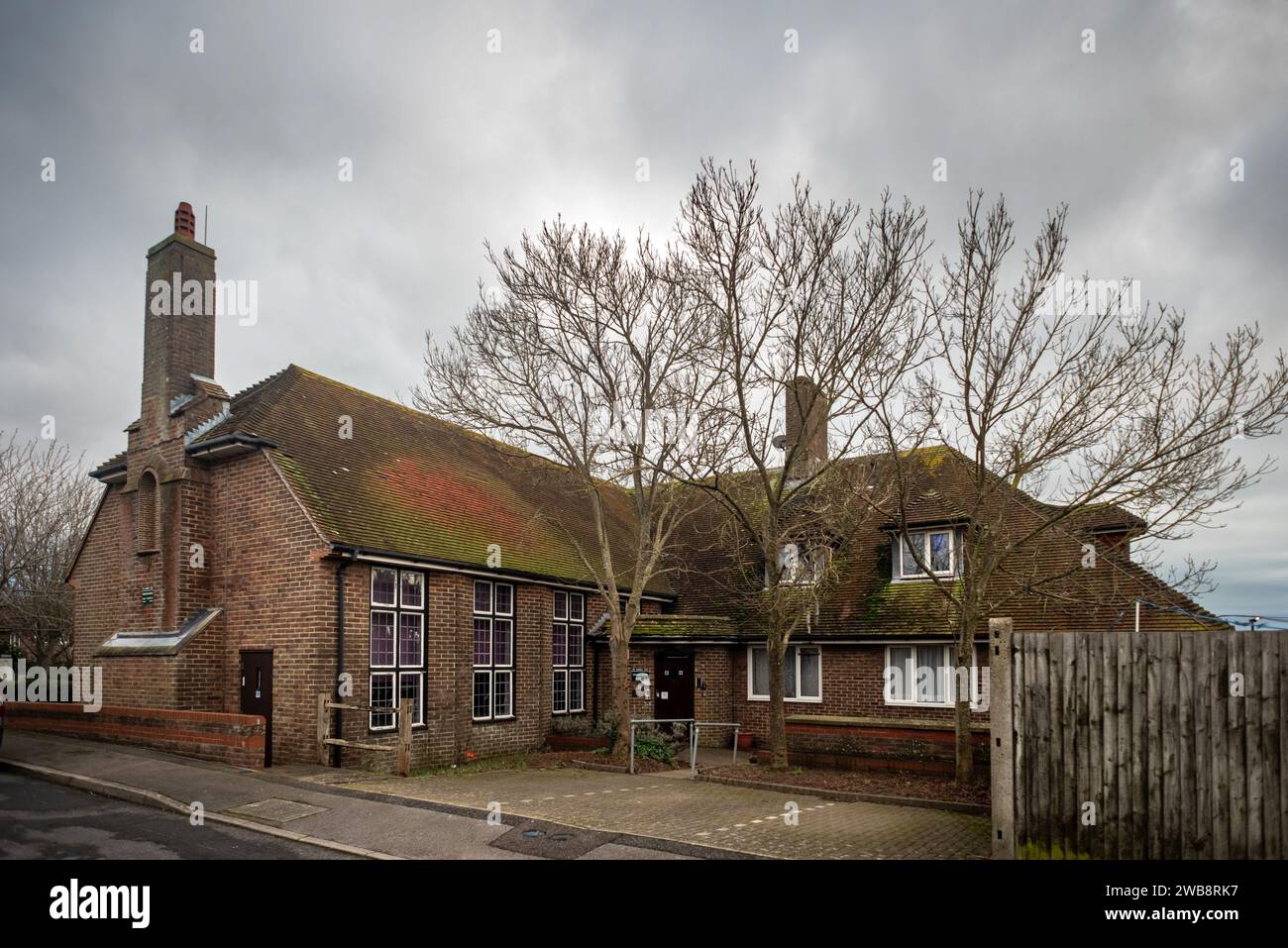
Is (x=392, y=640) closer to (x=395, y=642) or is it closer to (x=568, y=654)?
(x=395, y=642)

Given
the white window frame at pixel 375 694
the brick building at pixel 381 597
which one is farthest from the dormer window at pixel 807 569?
the white window frame at pixel 375 694

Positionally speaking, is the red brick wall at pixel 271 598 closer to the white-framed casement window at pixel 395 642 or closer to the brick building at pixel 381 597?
the brick building at pixel 381 597

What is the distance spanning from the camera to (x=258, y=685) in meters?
17.0

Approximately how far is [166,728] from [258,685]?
173cm

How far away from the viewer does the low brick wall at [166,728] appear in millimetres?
14742

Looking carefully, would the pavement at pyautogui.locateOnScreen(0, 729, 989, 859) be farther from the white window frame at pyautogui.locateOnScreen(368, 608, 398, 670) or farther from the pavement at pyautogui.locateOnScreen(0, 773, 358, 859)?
the white window frame at pyautogui.locateOnScreen(368, 608, 398, 670)

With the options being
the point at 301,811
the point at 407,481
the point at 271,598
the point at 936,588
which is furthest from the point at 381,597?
the point at 936,588

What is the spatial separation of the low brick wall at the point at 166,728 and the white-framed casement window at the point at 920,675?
13.9 meters

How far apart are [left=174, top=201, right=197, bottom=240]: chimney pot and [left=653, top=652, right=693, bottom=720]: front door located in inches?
586

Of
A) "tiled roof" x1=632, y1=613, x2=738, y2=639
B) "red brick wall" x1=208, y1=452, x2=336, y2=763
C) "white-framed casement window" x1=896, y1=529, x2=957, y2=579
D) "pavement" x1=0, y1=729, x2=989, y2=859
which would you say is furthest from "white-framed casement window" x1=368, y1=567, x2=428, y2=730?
"white-framed casement window" x1=896, y1=529, x2=957, y2=579
